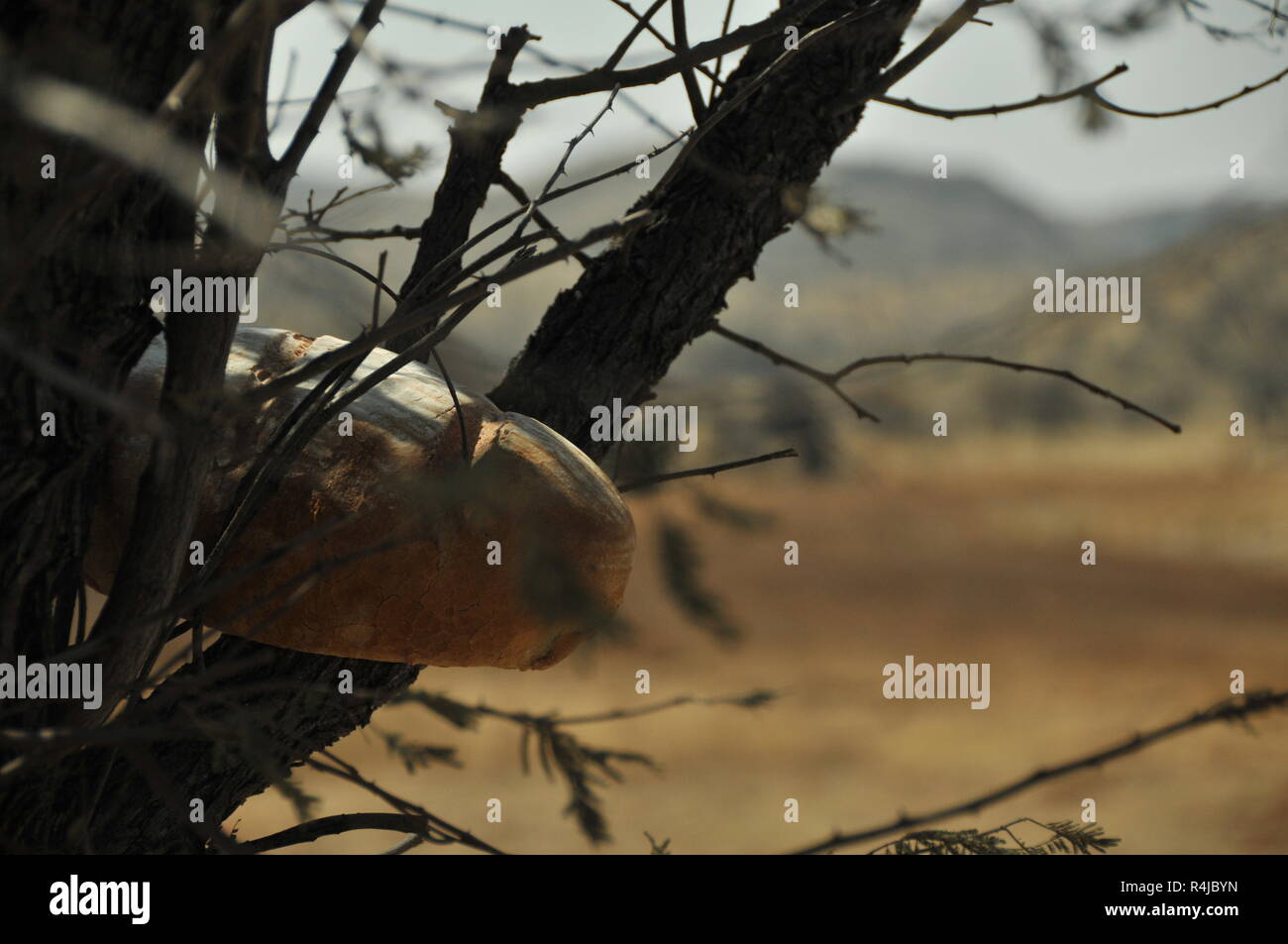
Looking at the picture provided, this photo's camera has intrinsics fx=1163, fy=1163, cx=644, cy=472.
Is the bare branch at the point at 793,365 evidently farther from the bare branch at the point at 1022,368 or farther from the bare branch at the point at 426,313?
the bare branch at the point at 426,313

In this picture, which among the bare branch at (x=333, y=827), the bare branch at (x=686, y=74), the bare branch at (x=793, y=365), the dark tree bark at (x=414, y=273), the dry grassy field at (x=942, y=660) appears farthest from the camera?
the dry grassy field at (x=942, y=660)

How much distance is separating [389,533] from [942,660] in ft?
39.0

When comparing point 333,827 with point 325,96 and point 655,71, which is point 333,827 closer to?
point 325,96

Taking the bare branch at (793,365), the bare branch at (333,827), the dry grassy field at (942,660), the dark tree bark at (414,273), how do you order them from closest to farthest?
the dark tree bark at (414,273), the bare branch at (333,827), the bare branch at (793,365), the dry grassy field at (942,660)

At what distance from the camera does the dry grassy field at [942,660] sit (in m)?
9.82

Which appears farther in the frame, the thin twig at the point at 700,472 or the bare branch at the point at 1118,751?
the thin twig at the point at 700,472

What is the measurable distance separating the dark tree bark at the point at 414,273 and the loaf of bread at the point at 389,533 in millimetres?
78

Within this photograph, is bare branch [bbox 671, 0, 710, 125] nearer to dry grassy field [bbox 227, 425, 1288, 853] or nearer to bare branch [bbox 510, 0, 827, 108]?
bare branch [bbox 510, 0, 827, 108]

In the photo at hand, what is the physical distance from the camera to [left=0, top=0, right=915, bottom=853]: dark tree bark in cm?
112

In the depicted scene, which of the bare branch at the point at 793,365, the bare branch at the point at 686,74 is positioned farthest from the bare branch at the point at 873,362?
the bare branch at the point at 686,74

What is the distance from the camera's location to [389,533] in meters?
1.32

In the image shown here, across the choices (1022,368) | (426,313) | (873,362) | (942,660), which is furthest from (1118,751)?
(942,660)

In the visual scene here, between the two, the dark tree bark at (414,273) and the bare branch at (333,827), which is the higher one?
the dark tree bark at (414,273)
